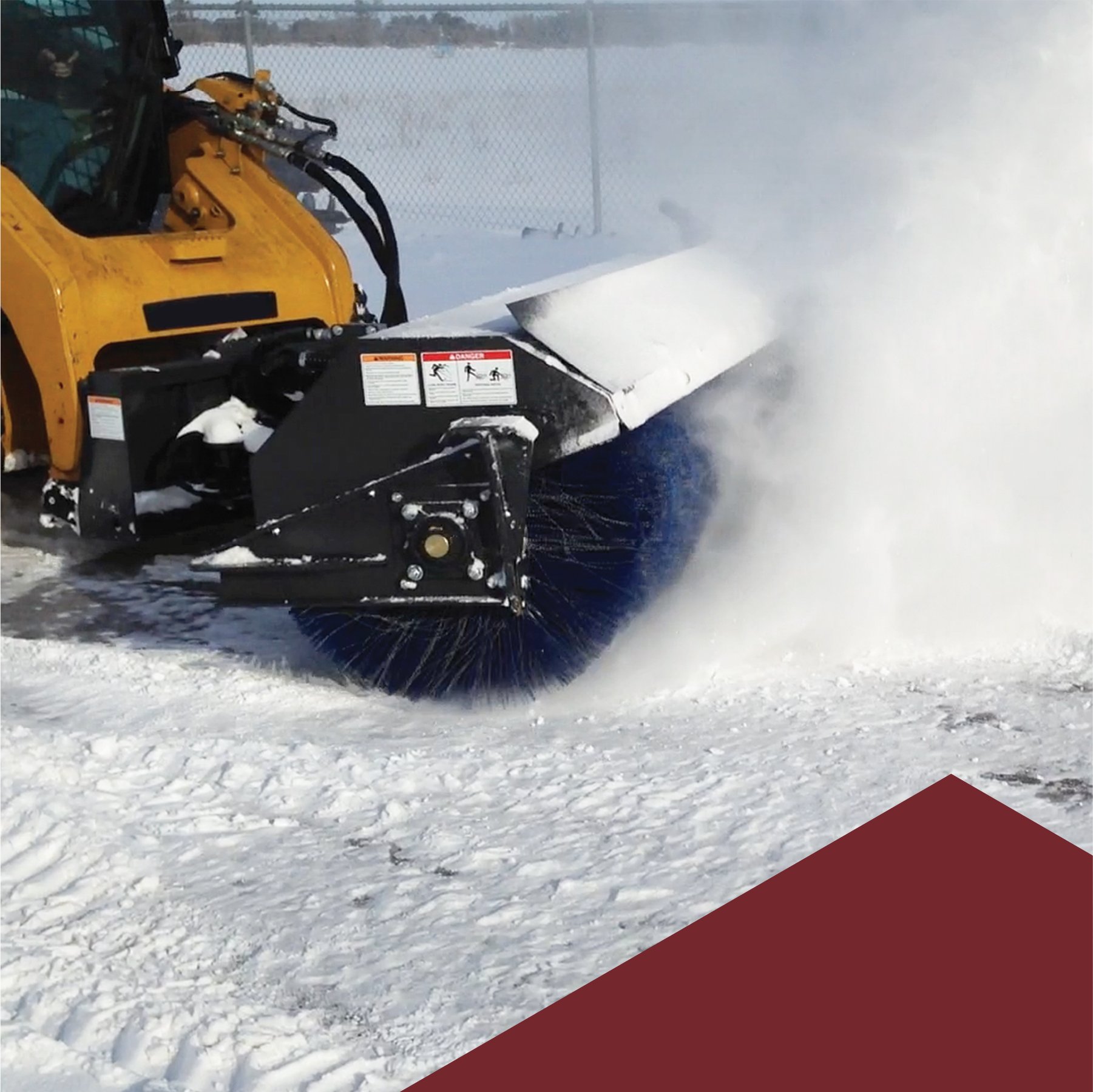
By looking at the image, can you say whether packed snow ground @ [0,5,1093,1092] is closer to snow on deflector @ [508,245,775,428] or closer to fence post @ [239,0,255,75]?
snow on deflector @ [508,245,775,428]

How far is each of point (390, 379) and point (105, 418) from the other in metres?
1.13

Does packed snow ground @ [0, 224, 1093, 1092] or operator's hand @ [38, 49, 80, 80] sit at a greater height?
operator's hand @ [38, 49, 80, 80]

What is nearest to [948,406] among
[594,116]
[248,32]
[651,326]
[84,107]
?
[651,326]

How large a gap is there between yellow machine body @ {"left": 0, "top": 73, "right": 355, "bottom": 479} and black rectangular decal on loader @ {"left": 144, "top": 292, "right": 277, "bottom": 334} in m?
0.01

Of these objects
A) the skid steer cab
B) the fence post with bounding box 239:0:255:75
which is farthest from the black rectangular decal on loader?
the fence post with bounding box 239:0:255:75

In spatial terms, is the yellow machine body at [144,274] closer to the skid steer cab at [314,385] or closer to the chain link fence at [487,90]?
the skid steer cab at [314,385]

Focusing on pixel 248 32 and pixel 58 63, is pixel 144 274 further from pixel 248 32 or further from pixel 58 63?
pixel 248 32

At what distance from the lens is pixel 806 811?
9.49 ft

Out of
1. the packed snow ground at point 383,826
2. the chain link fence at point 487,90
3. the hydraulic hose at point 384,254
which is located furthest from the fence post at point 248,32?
the packed snow ground at point 383,826

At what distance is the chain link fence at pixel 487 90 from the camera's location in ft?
32.9

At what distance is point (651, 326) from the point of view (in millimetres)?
3717

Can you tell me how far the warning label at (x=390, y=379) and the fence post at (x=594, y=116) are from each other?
7.62 metres

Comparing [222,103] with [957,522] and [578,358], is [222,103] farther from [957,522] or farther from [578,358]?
[957,522]

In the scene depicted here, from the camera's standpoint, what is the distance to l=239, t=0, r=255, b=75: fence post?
1073 cm
